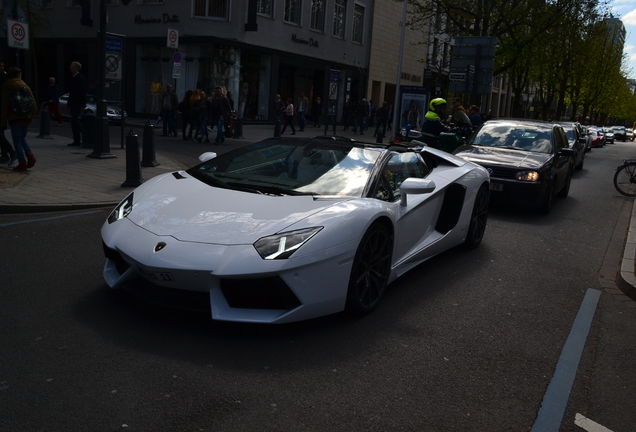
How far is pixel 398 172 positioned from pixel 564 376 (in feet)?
7.40

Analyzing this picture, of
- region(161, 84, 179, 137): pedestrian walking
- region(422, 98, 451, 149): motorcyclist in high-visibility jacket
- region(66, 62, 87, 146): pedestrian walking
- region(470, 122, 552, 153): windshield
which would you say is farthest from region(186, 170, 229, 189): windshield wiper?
region(161, 84, 179, 137): pedestrian walking

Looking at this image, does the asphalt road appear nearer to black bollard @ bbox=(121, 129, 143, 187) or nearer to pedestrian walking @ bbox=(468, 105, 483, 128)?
black bollard @ bbox=(121, 129, 143, 187)

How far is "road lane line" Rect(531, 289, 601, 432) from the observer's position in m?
3.24

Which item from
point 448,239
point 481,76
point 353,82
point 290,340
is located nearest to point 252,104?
point 353,82

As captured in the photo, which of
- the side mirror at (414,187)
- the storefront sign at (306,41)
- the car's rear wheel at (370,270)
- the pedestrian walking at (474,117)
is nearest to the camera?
the car's rear wheel at (370,270)

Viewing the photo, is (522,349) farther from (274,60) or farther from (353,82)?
(353,82)

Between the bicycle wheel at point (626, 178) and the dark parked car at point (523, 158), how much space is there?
2104 millimetres

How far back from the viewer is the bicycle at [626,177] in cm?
1361

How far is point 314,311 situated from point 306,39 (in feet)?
109

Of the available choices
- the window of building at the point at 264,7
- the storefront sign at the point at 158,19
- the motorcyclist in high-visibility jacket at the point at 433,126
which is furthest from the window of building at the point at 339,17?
the motorcyclist in high-visibility jacket at the point at 433,126

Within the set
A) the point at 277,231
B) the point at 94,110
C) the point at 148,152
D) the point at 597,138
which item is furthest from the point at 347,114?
the point at 277,231

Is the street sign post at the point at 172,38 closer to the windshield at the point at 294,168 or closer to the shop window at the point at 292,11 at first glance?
the shop window at the point at 292,11

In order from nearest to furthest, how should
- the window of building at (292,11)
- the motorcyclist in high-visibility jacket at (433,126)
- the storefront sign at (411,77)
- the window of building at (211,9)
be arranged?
the motorcyclist in high-visibility jacket at (433,126) < the window of building at (211,9) < the window of building at (292,11) < the storefront sign at (411,77)

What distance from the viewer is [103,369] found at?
3.40 m
